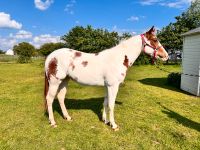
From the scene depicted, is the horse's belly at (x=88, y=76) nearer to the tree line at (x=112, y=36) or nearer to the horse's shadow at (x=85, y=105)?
the horse's shadow at (x=85, y=105)

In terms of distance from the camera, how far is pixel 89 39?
46.6 metres

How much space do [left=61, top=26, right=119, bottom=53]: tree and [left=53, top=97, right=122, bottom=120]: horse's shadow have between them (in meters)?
31.8

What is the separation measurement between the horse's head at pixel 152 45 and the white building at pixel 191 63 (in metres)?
8.27

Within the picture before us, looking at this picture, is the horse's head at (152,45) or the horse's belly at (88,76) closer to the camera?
the horse's belly at (88,76)

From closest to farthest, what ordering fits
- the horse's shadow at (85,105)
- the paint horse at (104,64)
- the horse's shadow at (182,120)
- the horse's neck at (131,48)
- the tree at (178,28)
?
1. the paint horse at (104,64)
2. the horse's neck at (131,48)
3. the horse's shadow at (182,120)
4. the horse's shadow at (85,105)
5. the tree at (178,28)

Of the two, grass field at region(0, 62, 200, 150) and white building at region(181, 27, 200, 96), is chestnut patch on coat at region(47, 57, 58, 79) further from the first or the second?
white building at region(181, 27, 200, 96)

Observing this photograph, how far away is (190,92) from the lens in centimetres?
1678

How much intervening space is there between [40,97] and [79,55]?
5721 mm

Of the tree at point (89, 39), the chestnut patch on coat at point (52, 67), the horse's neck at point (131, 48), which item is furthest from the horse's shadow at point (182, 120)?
the tree at point (89, 39)

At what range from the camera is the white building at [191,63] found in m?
16.1

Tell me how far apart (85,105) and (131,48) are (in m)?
4.04

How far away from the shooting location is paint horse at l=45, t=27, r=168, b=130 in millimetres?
8023

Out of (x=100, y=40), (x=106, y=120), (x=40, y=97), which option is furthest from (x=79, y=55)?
(x=100, y=40)

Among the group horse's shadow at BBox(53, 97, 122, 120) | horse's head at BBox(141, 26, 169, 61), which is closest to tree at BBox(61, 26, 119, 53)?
horse's shadow at BBox(53, 97, 122, 120)
